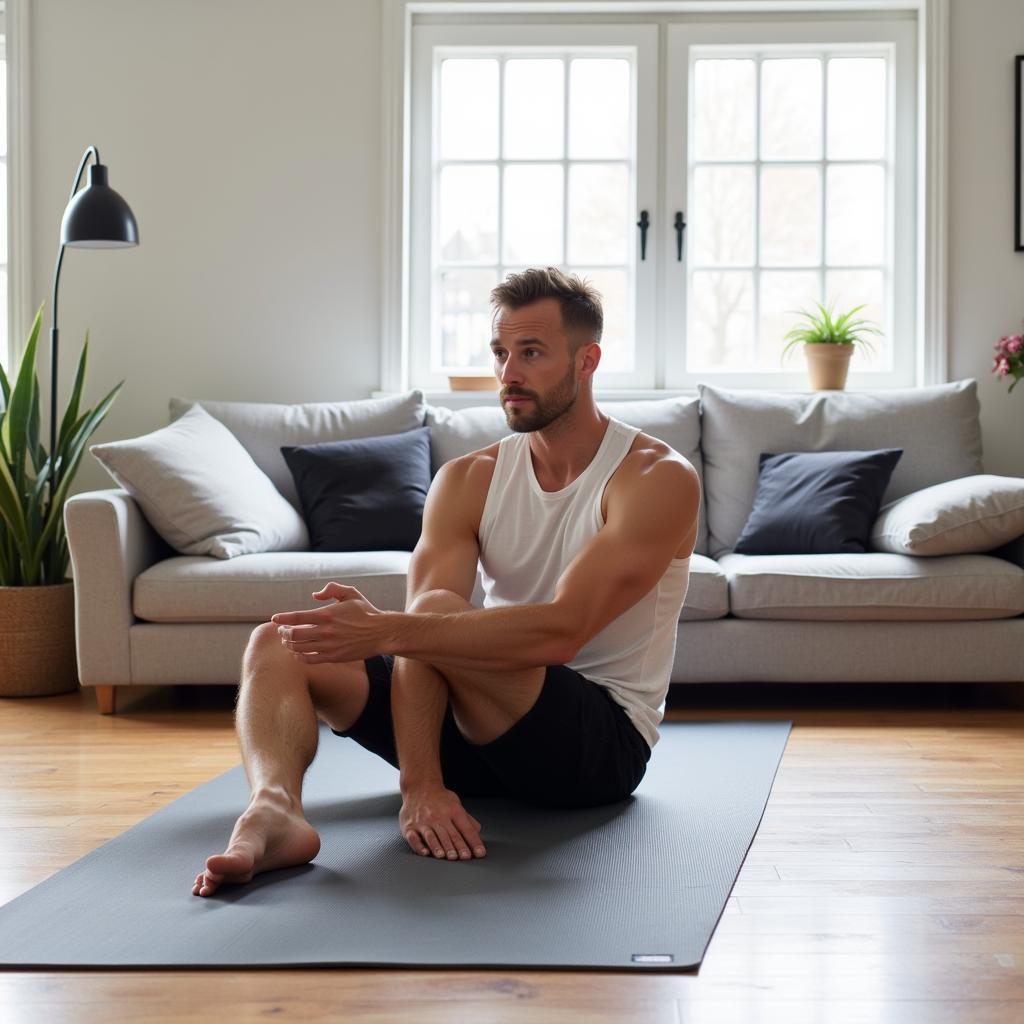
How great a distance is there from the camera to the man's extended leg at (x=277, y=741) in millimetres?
1996

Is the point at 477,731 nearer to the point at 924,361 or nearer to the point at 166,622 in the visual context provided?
the point at 166,622

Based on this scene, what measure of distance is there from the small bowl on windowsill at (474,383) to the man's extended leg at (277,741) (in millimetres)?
2429

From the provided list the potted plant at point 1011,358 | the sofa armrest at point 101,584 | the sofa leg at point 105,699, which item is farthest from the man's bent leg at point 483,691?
the potted plant at point 1011,358

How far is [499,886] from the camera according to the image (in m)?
2.02

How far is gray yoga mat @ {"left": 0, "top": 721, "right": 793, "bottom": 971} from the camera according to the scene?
5.75 ft

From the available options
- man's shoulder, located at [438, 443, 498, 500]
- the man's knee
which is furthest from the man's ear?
the man's knee

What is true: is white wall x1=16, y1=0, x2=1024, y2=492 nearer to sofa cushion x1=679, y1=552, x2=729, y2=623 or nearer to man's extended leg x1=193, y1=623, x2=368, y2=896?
sofa cushion x1=679, y1=552, x2=729, y2=623

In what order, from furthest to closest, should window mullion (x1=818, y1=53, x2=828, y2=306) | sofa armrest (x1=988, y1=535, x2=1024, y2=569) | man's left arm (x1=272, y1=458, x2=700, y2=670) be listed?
window mullion (x1=818, y1=53, x2=828, y2=306), sofa armrest (x1=988, y1=535, x2=1024, y2=569), man's left arm (x1=272, y1=458, x2=700, y2=670)

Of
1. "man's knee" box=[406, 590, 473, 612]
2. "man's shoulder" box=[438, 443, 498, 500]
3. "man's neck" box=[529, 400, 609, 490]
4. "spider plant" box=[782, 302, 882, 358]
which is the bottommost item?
"man's knee" box=[406, 590, 473, 612]

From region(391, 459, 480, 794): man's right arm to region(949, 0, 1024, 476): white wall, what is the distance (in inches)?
107

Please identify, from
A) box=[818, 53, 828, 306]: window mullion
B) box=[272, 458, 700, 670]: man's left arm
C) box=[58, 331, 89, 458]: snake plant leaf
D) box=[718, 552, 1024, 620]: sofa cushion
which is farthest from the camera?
box=[818, 53, 828, 306]: window mullion

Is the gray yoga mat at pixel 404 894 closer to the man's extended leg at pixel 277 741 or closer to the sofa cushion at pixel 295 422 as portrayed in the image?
the man's extended leg at pixel 277 741

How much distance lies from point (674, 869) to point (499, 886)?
0.30 metres

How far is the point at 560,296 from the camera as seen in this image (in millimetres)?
2402
